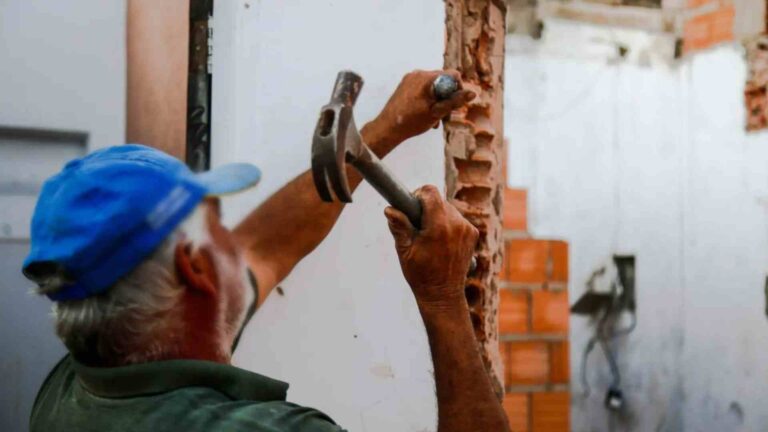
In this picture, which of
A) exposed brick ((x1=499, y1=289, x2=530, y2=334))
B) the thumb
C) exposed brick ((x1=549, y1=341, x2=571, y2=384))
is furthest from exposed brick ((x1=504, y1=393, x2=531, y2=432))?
the thumb

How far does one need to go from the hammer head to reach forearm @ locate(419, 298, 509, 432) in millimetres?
286

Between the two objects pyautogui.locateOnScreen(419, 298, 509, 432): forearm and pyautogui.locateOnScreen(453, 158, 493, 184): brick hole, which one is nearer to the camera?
pyautogui.locateOnScreen(419, 298, 509, 432): forearm

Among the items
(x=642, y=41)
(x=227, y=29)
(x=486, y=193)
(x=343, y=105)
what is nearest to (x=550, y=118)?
(x=642, y=41)

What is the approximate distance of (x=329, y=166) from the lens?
1.02 m

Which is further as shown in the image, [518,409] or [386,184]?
[518,409]

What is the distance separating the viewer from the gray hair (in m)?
1.06

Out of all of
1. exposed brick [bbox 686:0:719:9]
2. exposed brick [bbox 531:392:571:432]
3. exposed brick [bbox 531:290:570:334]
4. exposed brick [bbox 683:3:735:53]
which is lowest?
exposed brick [bbox 531:392:571:432]

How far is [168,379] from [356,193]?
628 millimetres

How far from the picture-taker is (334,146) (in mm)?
1011

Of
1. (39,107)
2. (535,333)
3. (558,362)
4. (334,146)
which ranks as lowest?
(558,362)

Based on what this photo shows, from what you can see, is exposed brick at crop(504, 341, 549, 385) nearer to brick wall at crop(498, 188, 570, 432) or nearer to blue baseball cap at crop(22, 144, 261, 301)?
brick wall at crop(498, 188, 570, 432)

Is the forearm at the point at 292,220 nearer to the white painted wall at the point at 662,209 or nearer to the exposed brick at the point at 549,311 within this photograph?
the exposed brick at the point at 549,311

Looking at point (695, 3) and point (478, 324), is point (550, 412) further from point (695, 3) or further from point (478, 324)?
point (478, 324)

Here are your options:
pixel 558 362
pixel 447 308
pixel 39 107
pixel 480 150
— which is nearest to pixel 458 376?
pixel 447 308
